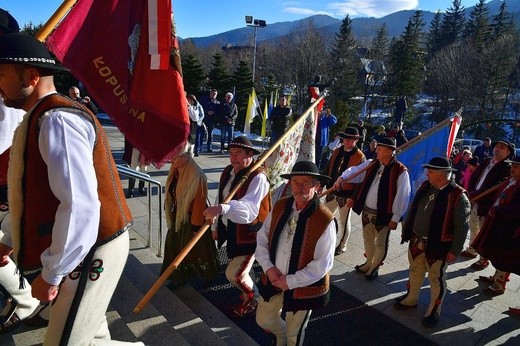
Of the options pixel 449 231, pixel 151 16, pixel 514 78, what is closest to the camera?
pixel 151 16

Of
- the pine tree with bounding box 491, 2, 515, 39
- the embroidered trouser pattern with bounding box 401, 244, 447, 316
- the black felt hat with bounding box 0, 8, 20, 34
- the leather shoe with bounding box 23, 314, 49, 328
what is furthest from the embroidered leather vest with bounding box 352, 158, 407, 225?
the pine tree with bounding box 491, 2, 515, 39

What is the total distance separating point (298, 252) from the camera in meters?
3.21

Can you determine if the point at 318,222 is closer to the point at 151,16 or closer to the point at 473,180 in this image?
the point at 151,16

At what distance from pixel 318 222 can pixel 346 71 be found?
131ft

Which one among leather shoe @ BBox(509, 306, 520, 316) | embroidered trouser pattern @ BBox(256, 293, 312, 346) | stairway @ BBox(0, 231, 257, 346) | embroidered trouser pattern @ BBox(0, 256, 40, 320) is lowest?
leather shoe @ BBox(509, 306, 520, 316)

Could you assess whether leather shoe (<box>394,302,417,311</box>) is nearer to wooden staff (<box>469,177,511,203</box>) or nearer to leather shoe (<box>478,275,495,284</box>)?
leather shoe (<box>478,275,495,284</box>)

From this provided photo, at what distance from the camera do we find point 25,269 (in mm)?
2074

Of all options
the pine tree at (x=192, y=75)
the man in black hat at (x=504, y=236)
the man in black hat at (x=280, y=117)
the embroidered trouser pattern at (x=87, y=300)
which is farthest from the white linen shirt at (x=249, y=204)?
the pine tree at (x=192, y=75)

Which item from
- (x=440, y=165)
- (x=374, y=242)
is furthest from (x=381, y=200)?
(x=440, y=165)

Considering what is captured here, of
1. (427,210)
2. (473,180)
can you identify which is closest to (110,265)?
(427,210)

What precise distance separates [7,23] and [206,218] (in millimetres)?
2356

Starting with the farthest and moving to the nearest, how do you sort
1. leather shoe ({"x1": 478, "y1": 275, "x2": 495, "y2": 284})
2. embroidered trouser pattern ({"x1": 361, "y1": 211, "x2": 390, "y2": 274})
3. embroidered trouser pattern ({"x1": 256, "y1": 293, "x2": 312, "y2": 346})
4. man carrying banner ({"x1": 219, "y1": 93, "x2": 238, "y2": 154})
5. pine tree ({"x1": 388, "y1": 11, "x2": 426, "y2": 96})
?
pine tree ({"x1": 388, "y1": 11, "x2": 426, "y2": 96}) → man carrying banner ({"x1": 219, "y1": 93, "x2": 238, "y2": 154}) → leather shoe ({"x1": 478, "y1": 275, "x2": 495, "y2": 284}) → embroidered trouser pattern ({"x1": 361, "y1": 211, "x2": 390, "y2": 274}) → embroidered trouser pattern ({"x1": 256, "y1": 293, "x2": 312, "y2": 346})

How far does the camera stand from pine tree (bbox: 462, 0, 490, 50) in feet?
154

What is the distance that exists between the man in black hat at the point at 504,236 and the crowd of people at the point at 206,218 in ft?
0.05
